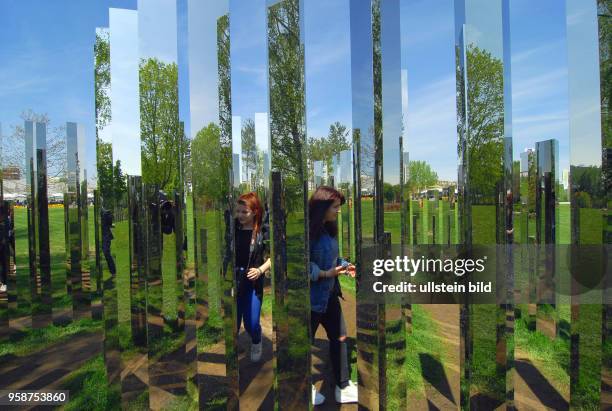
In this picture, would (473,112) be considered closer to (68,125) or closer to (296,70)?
(296,70)

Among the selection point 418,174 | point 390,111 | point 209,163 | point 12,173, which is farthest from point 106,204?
point 418,174

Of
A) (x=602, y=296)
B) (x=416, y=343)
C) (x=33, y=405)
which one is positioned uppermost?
(x=602, y=296)

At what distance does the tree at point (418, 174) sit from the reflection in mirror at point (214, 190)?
1.16m

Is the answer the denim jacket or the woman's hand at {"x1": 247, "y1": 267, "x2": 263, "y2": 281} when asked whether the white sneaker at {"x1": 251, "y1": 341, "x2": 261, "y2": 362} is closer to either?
the woman's hand at {"x1": 247, "y1": 267, "x2": 263, "y2": 281}

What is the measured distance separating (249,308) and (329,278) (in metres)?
0.71

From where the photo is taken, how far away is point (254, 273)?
8.13 ft

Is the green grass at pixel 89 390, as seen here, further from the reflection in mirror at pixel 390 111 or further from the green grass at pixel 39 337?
the reflection in mirror at pixel 390 111

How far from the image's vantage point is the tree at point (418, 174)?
214cm

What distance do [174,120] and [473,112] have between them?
195 centimetres

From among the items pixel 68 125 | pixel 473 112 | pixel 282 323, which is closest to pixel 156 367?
pixel 282 323

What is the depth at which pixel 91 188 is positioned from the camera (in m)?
2.54

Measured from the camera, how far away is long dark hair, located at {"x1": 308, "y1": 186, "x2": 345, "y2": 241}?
7.18 ft

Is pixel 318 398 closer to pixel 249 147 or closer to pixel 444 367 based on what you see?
pixel 444 367

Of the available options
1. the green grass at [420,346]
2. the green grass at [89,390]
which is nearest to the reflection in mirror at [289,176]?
the green grass at [420,346]
